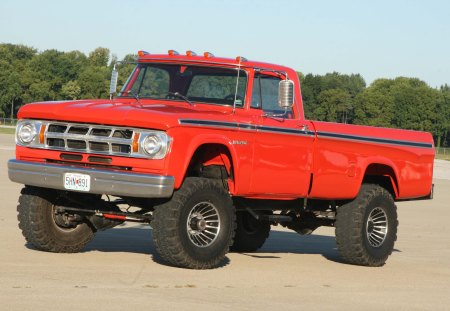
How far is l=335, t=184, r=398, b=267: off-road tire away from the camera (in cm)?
1206

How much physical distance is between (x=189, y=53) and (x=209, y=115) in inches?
58.9

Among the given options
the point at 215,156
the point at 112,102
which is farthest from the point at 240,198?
the point at 112,102

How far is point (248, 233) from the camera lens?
12867 mm

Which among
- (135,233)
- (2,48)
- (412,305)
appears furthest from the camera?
(2,48)

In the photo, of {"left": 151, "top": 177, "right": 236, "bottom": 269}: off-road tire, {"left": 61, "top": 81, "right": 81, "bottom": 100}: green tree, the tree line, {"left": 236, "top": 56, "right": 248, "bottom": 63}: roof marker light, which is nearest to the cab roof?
{"left": 236, "top": 56, "right": 248, "bottom": 63}: roof marker light

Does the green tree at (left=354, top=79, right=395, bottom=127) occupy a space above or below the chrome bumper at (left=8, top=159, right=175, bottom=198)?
above

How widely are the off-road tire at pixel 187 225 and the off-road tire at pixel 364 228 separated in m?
1.95

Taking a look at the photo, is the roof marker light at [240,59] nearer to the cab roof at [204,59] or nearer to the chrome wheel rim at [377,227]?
the cab roof at [204,59]

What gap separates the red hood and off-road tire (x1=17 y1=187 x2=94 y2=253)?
81 cm

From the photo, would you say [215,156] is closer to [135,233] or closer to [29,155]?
[29,155]

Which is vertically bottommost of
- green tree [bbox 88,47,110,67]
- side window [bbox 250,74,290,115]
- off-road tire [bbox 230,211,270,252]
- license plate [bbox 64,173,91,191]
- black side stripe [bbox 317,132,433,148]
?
off-road tire [bbox 230,211,270,252]

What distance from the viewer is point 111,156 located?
33.1 feet

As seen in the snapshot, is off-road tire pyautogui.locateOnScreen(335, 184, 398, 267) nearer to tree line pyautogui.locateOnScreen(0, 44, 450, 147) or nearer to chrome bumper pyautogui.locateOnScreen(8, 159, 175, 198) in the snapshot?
chrome bumper pyautogui.locateOnScreen(8, 159, 175, 198)

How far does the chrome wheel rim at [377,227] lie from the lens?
1237cm
